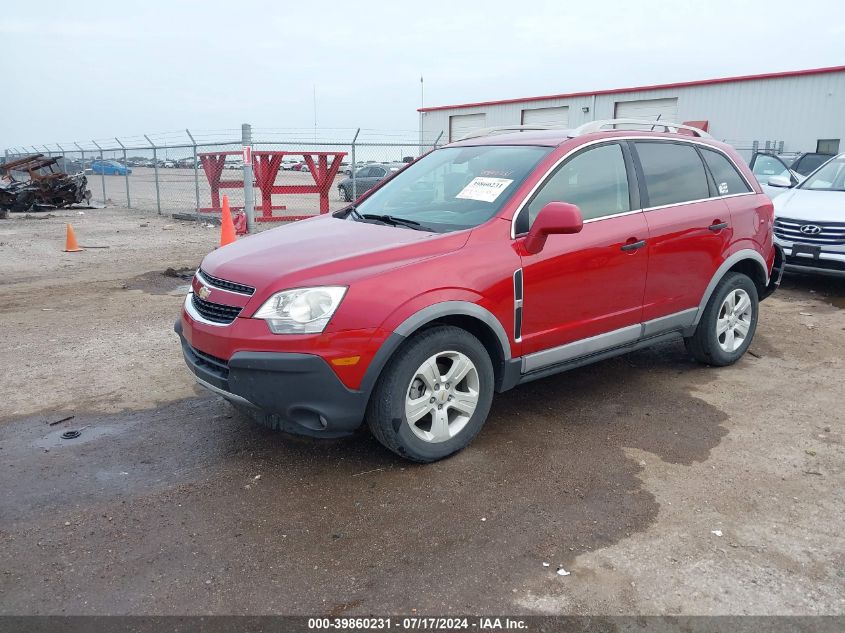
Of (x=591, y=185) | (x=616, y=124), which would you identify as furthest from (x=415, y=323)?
(x=616, y=124)

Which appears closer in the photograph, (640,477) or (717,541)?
(717,541)

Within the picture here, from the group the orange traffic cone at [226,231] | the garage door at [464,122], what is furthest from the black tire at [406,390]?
the garage door at [464,122]

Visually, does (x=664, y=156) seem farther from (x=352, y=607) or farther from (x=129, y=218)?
(x=129, y=218)

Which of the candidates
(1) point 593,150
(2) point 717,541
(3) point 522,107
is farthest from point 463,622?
(3) point 522,107

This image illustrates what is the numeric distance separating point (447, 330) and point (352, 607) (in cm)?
152

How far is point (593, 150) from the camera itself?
456cm

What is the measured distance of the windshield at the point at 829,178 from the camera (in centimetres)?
916

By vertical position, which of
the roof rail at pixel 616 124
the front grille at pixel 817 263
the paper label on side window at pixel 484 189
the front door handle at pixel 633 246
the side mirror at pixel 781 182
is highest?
the roof rail at pixel 616 124

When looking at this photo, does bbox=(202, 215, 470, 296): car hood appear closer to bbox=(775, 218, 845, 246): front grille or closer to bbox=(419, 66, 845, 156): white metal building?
bbox=(775, 218, 845, 246): front grille

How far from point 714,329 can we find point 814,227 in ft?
12.9

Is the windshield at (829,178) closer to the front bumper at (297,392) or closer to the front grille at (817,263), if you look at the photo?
the front grille at (817,263)

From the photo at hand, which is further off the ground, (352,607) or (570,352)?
(570,352)

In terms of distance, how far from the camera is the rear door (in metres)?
4.76

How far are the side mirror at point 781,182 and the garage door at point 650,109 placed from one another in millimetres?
18260
